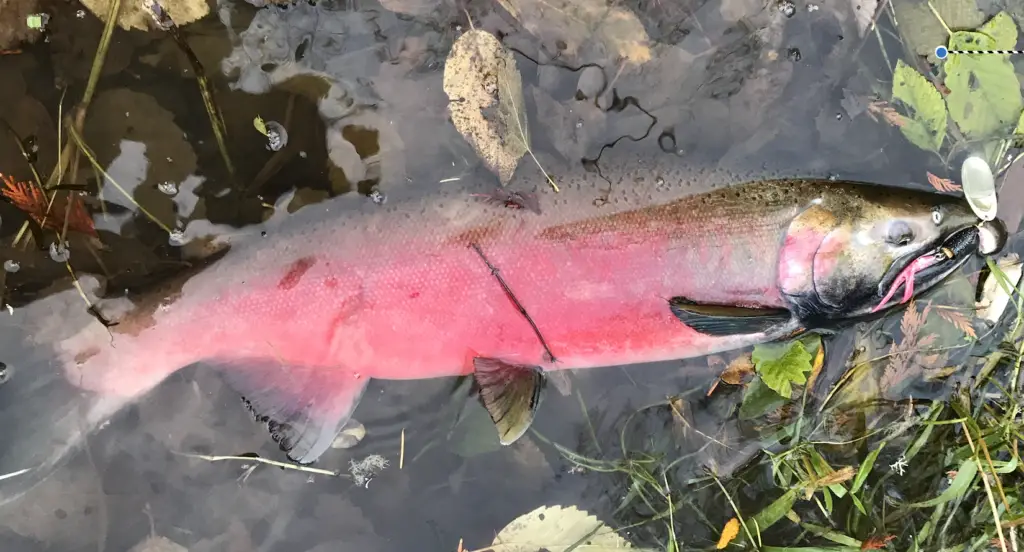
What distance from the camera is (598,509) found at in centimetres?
270

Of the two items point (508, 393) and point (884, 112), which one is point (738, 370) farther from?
point (884, 112)

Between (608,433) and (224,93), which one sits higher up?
(224,93)

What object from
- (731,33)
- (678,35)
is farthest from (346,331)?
→ (731,33)

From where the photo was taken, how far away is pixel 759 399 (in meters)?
2.59

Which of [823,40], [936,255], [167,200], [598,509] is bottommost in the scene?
[598,509]

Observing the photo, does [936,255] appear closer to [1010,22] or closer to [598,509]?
[1010,22]

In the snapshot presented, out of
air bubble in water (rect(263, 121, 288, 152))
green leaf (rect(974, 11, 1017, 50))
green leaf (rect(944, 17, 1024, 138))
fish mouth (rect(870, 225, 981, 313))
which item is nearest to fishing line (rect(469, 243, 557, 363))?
air bubble in water (rect(263, 121, 288, 152))

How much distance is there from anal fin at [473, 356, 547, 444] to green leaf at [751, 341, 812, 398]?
2.94 ft

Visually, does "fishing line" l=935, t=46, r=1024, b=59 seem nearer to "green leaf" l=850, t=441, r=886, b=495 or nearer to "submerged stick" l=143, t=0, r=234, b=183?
"green leaf" l=850, t=441, r=886, b=495

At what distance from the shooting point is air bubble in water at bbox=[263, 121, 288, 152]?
2.48m

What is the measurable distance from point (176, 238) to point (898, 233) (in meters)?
2.75

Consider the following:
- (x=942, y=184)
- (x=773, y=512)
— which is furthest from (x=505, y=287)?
(x=942, y=184)

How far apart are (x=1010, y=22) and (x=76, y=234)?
3.74 metres

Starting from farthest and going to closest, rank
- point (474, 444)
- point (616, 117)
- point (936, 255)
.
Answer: point (474, 444)
point (616, 117)
point (936, 255)
